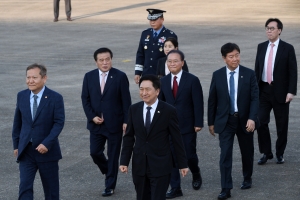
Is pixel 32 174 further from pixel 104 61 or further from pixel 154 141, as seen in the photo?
pixel 104 61

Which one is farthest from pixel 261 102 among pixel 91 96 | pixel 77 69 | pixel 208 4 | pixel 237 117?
pixel 208 4

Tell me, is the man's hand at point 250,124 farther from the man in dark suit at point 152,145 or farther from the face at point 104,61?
the face at point 104,61

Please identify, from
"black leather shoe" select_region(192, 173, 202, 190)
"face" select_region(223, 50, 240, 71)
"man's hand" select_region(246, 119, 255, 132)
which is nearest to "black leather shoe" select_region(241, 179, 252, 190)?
"black leather shoe" select_region(192, 173, 202, 190)

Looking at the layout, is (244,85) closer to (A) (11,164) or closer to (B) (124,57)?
(A) (11,164)

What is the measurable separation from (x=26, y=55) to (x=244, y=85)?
1399cm

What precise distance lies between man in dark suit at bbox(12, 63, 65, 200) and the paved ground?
1226 mm

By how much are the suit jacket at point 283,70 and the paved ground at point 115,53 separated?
1.06 meters

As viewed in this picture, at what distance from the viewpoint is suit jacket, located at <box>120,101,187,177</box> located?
797 cm

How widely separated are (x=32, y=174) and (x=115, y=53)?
14.5 meters

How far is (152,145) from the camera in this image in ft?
26.3

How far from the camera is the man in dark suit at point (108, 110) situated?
32.5 feet

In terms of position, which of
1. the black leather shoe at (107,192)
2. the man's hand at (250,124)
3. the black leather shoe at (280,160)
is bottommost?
the black leather shoe at (107,192)

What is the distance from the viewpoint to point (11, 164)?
11.3 m

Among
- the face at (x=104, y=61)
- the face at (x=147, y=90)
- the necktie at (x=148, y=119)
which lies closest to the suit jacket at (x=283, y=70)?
the face at (x=104, y=61)
